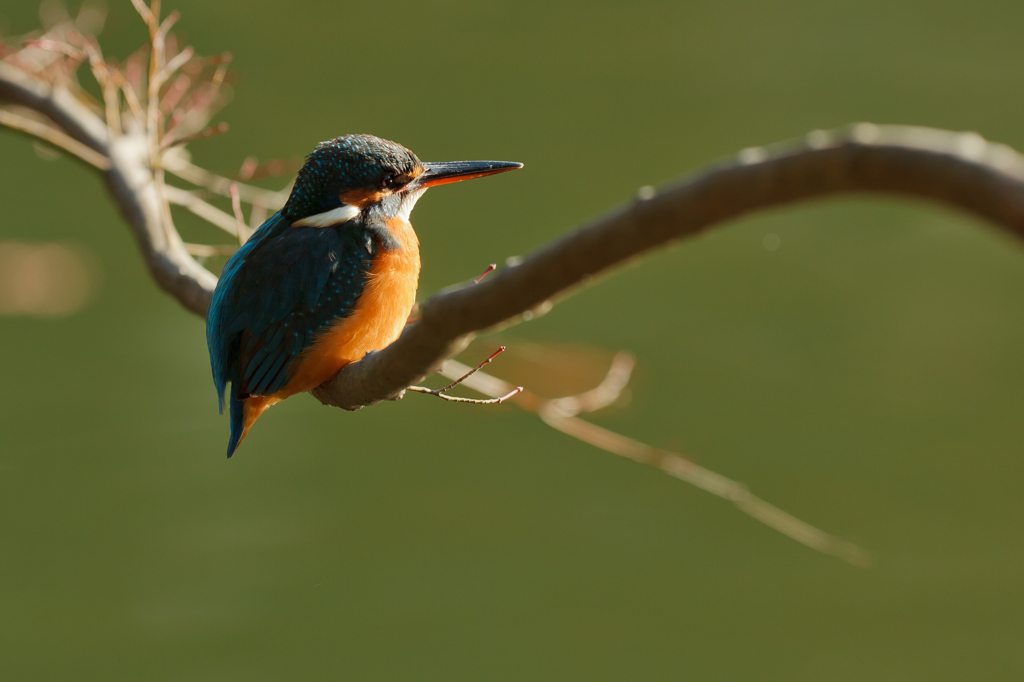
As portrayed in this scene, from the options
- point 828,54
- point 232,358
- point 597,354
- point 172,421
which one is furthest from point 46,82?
point 828,54

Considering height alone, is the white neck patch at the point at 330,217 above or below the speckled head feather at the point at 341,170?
below

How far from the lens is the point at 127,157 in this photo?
1.60m

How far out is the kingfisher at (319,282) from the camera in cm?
121

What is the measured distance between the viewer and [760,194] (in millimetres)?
504

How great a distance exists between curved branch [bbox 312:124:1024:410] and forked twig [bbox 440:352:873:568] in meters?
0.41

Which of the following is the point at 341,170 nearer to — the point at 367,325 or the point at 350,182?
the point at 350,182

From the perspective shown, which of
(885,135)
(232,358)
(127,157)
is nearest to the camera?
(885,135)

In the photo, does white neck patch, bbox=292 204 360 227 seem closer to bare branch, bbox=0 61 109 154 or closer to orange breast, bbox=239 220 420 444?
orange breast, bbox=239 220 420 444

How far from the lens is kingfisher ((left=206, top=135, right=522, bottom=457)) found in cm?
121

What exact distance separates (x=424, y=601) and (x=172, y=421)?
1.27 m

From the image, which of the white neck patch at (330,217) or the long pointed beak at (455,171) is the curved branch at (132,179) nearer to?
the white neck patch at (330,217)

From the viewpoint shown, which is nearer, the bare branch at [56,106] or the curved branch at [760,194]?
the curved branch at [760,194]

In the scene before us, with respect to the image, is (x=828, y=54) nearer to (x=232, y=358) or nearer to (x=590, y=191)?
(x=590, y=191)

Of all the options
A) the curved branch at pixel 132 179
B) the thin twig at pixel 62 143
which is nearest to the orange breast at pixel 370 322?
the curved branch at pixel 132 179
